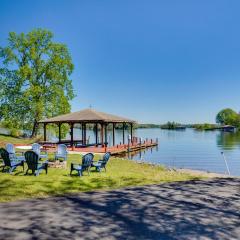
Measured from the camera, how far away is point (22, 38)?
43.2 metres

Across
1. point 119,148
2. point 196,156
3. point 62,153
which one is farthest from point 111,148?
point 62,153

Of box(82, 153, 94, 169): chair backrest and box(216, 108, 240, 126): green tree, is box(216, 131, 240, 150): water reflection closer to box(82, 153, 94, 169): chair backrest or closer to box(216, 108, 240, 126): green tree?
box(82, 153, 94, 169): chair backrest

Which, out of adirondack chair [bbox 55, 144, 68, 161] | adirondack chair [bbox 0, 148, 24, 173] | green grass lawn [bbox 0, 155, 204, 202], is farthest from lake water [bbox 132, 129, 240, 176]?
adirondack chair [bbox 0, 148, 24, 173]

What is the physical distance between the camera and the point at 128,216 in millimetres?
8266

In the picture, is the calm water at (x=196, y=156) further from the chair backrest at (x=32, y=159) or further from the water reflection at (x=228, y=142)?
the chair backrest at (x=32, y=159)

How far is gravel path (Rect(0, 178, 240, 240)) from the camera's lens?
23.0ft

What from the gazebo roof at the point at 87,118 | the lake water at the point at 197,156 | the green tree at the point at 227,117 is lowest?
the lake water at the point at 197,156

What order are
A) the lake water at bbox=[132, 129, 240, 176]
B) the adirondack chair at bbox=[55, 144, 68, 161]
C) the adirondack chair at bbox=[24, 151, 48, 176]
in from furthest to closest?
1. the lake water at bbox=[132, 129, 240, 176]
2. the adirondack chair at bbox=[55, 144, 68, 161]
3. the adirondack chair at bbox=[24, 151, 48, 176]

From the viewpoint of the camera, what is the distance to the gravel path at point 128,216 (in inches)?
276

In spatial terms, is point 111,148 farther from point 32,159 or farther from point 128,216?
point 128,216

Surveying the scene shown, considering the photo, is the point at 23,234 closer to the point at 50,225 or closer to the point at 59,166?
the point at 50,225

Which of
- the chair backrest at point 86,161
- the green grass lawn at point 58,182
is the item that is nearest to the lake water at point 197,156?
the green grass lawn at point 58,182

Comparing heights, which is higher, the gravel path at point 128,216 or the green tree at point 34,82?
the green tree at point 34,82

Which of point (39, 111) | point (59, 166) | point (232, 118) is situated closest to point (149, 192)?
point (59, 166)
